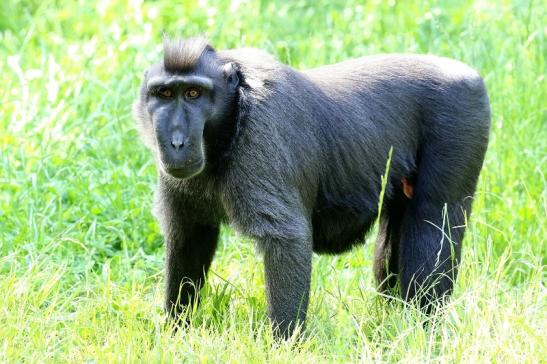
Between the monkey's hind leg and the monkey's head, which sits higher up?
the monkey's head

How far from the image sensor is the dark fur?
4430 millimetres

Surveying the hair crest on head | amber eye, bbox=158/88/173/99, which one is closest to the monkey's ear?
the hair crest on head

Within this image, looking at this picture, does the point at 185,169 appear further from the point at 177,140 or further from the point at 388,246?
the point at 388,246

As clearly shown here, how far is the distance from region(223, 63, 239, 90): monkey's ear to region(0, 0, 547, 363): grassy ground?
29.1 inches

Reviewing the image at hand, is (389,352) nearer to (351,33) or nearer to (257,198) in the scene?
(257,198)

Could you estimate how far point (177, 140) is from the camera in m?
4.21

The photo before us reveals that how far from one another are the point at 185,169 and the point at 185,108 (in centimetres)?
29

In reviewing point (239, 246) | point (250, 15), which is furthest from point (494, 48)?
point (239, 246)

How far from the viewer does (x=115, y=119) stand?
662 cm

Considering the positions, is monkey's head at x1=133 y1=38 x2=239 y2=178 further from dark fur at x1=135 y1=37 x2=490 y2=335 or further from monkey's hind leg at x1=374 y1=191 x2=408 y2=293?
monkey's hind leg at x1=374 y1=191 x2=408 y2=293

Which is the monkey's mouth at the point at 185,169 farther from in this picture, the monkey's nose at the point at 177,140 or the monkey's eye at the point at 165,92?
the monkey's eye at the point at 165,92

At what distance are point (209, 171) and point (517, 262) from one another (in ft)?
6.65

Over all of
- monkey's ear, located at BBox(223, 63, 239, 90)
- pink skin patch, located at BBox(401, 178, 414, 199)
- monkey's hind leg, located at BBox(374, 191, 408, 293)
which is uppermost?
monkey's ear, located at BBox(223, 63, 239, 90)

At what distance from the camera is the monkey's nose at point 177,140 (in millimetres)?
4207
